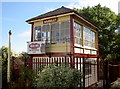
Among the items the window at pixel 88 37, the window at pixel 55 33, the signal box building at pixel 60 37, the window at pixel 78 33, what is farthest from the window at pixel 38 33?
the window at pixel 88 37

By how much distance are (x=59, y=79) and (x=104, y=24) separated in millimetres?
19885

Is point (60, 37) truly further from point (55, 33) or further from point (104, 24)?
point (104, 24)

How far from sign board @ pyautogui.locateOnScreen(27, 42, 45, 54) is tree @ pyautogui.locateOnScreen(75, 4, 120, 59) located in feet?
45.3

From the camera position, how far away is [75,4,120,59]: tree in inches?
885

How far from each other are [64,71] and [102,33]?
1873cm

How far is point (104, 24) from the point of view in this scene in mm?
23359

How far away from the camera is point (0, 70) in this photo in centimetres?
775

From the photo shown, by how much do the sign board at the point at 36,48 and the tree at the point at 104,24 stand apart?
45.3 feet

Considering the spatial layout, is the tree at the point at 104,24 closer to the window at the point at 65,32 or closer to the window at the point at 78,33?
the window at the point at 78,33

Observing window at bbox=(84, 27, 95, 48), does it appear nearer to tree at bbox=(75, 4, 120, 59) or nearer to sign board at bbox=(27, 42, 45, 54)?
sign board at bbox=(27, 42, 45, 54)

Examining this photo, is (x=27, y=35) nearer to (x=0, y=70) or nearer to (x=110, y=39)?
(x=0, y=70)

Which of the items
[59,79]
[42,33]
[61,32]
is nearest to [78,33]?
[61,32]

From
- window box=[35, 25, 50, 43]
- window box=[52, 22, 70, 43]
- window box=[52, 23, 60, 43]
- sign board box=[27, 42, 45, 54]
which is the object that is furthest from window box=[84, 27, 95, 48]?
sign board box=[27, 42, 45, 54]

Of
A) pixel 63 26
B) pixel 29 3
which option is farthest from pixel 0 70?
pixel 63 26
